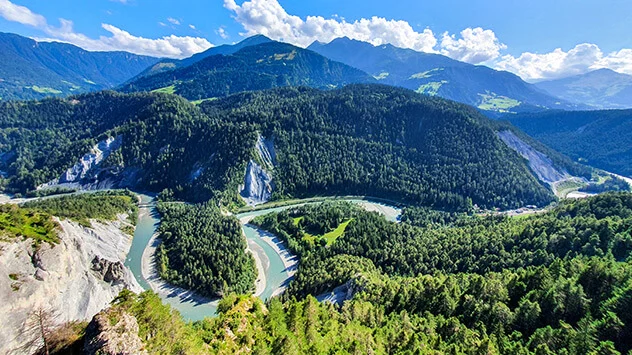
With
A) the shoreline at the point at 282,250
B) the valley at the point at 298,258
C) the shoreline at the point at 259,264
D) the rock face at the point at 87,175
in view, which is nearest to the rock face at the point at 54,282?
the valley at the point at 298,258

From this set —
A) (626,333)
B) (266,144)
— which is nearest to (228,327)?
(626,333)

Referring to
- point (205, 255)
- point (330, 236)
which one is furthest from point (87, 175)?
point (330, 236)

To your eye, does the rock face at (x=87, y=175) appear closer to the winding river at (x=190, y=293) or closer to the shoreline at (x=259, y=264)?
the winding river at (x=190, y=293)

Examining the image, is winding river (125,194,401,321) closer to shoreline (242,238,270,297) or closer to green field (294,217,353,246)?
shoreline (242,238,270,297)

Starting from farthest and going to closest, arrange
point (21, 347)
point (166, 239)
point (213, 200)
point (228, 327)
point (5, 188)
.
Answer: point (5, 188)
point (213, 200)
point (166, 239)
point (228, 327)
point (21, 347)

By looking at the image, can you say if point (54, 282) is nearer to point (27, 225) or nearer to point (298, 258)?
point (27, 225)

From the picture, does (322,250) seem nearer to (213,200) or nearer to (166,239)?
(166,239)

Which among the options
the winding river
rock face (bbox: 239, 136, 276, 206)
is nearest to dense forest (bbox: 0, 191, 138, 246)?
the winding river

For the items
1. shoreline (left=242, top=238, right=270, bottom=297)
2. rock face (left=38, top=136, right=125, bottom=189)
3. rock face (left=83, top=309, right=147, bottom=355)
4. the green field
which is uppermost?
rock face (left=83, top=309, right=147, bottom=355)
